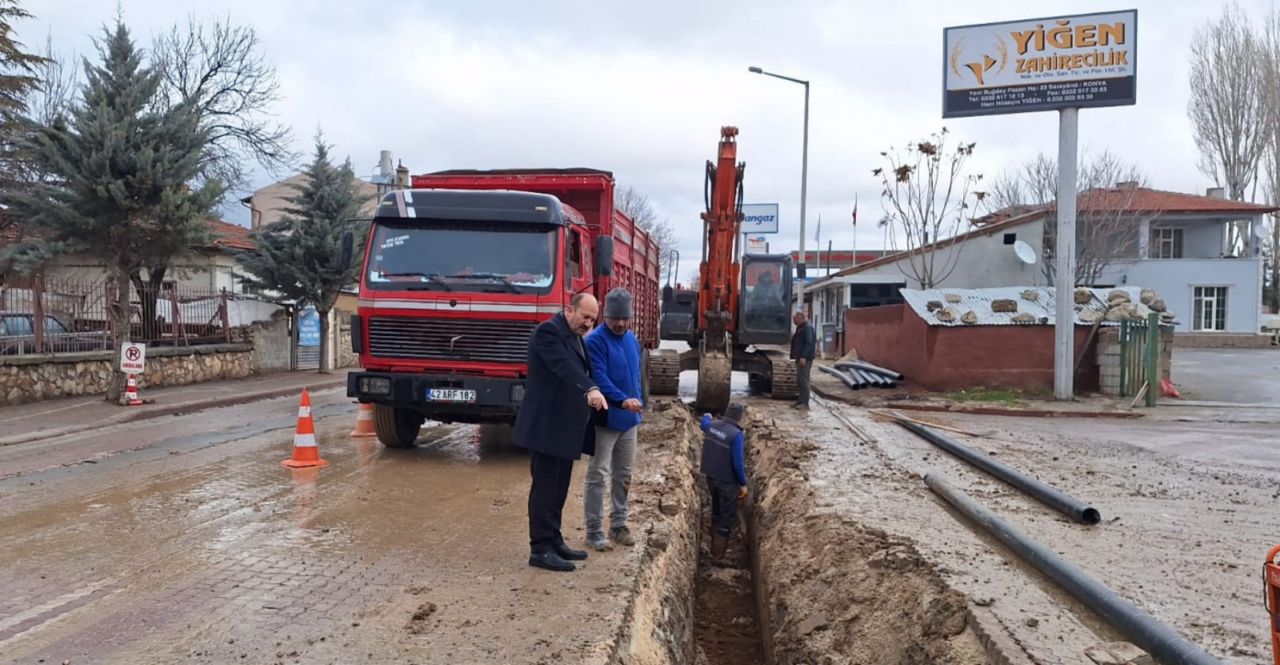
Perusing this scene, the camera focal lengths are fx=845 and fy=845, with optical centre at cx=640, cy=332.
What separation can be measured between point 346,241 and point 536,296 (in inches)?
92.1

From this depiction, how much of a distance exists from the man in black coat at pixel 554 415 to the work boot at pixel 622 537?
571mm

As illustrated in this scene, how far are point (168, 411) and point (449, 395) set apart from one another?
7849mm

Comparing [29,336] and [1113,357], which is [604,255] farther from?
[1113,357]

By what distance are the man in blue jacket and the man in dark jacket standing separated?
9.59m

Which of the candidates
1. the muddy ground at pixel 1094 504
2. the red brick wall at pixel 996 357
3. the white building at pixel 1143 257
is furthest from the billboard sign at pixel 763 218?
the muddy ground at pixel 1094 504

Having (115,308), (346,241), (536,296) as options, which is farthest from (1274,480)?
(115,308)

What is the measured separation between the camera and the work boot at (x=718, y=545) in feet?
30.5

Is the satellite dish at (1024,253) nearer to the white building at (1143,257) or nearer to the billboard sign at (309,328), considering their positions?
the white building at (1143,257)

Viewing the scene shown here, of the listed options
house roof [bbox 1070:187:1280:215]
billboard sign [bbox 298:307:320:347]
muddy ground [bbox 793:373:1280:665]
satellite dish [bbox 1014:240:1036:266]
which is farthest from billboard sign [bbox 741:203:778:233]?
muddy ground [bbox 793:373:1280:665]

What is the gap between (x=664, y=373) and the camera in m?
15.1

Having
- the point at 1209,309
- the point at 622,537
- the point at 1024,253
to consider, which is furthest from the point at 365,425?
A: the point at 1209,309

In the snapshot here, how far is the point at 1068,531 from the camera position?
624cm

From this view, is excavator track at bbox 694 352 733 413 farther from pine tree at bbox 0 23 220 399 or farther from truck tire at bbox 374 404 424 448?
pine tree at bbox 0 23 220 399

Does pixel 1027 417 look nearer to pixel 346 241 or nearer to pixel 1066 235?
pixel 1066 235
